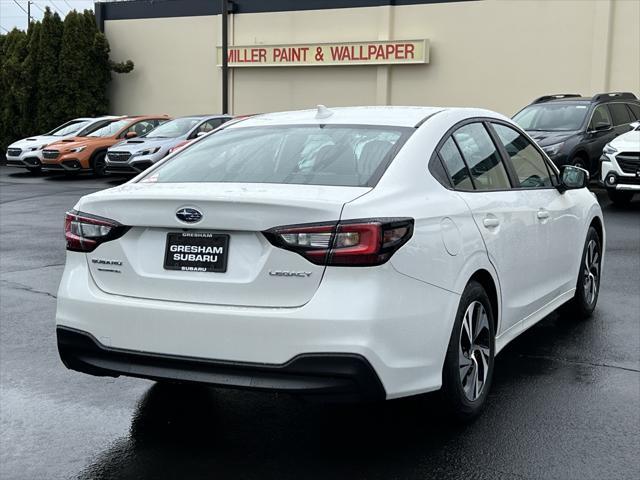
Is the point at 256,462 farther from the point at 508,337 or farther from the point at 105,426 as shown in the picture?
the point at 508,337

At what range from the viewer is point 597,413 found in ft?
15.6

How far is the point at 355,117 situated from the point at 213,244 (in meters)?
1.42

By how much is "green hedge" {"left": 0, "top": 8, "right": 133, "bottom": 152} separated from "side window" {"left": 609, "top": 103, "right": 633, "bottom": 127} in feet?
59.6

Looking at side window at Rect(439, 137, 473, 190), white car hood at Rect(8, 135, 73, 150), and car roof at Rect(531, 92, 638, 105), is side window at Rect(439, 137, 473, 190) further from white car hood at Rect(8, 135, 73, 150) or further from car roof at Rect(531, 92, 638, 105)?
white car hood at Rect(8, 135, 73, 150)

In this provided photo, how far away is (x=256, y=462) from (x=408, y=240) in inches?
49.6

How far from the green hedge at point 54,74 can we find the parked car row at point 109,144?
14.1 ft

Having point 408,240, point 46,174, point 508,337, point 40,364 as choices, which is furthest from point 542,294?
point 46,174

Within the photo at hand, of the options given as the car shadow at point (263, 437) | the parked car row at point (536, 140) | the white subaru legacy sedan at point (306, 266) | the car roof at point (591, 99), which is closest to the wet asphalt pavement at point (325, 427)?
the car shadow at point (263, 437)

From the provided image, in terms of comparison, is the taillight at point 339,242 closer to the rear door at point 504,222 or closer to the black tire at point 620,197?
the rear door at point 504,222

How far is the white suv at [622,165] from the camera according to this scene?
14036 millimetres

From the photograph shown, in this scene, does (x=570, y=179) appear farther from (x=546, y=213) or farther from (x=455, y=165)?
(x=455, y=165)

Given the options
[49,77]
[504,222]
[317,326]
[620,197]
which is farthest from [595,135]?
[49,77]

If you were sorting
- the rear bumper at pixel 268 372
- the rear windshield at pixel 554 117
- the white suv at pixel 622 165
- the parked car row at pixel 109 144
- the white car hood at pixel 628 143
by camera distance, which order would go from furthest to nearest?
the parked car row at pixel 109 144, the rear windshield at pixel 554 117, the white car hood at pixel 628 143, the white suv at pixel 622 165, the rear bumper at pixel 268 372

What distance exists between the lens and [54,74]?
2953cm
